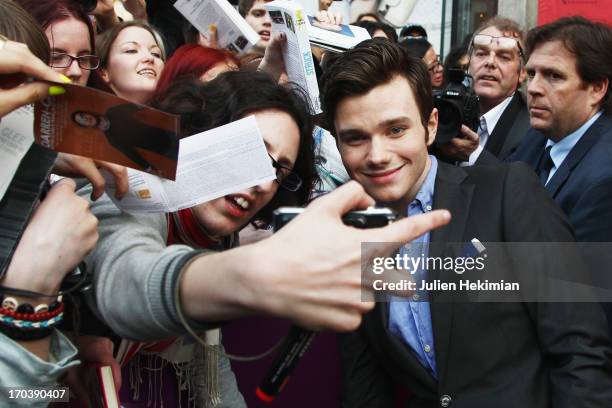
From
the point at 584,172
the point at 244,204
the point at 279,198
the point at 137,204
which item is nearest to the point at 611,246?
the point at 584,172

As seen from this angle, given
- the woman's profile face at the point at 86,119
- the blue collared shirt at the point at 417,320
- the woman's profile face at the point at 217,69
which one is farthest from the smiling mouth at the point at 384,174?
the woman's profile face at the point at 86,119

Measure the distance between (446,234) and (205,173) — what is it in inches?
37.1

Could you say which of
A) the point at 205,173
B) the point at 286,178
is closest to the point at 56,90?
the point at 205,173

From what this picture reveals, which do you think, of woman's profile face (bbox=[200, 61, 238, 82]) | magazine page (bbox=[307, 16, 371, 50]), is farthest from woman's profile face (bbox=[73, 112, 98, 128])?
magazine page (bbox=[307, 16, 371, 50])

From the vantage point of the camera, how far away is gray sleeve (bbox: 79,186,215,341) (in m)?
1.16

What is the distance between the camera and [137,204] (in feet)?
4.92

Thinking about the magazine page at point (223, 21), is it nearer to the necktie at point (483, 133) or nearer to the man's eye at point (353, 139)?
the man's eye at point (353, 139)

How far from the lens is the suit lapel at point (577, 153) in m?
3.22

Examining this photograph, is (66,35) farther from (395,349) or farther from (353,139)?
(395,349)

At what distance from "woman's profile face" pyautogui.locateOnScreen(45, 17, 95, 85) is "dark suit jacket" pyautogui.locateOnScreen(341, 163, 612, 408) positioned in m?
1.30

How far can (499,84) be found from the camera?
15.3ft

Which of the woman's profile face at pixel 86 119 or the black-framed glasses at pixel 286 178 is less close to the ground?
the woman's profile face at pixel 86 119

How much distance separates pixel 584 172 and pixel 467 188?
Answer: 992 millimetres

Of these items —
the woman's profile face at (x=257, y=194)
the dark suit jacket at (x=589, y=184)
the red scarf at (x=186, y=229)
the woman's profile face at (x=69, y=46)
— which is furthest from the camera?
the dark suit jacket at (x=589, y=184)
